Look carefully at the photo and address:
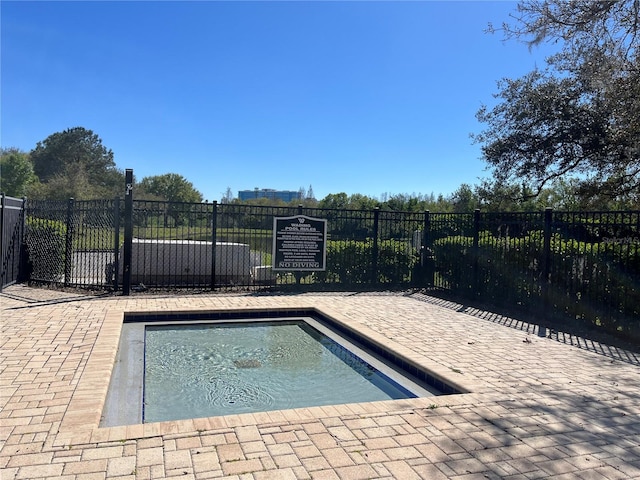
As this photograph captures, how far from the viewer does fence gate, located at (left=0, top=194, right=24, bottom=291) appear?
341 inches

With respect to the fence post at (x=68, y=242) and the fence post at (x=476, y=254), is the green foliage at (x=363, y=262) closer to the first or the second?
the fence post at (x=476, y=254)

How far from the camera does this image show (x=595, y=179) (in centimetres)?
1291

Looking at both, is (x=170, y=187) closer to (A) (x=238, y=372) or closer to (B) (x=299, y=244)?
(B) (x=299, y=244)

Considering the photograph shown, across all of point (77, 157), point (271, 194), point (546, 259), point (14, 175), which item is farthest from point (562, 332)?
point (271, 194)

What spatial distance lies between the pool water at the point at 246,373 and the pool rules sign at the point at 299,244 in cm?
352

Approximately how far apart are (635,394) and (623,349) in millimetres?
2186

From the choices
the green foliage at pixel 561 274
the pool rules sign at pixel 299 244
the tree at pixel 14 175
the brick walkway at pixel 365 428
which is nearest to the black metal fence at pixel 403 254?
the green foliage at pixel 561 274

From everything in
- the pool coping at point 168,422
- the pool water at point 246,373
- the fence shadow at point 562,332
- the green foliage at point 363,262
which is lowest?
the pool water at point 246,373

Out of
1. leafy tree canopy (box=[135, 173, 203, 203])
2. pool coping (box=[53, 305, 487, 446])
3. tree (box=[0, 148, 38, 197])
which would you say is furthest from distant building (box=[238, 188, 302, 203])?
pool coping (box=[53, 305, 487, 446])

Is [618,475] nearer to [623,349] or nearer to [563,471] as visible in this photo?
[563,471]

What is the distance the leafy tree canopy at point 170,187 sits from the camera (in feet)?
155

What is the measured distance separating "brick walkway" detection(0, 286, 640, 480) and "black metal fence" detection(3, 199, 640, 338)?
198cm

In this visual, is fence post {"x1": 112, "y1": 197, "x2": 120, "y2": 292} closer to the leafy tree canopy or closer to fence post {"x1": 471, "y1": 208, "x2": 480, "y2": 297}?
fence post {"x1": 471, "y1": 208, "x2": 480, "y2": 297}

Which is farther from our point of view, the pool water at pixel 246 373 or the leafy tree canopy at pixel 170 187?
the leafy tree canopy at pixel 170 187
